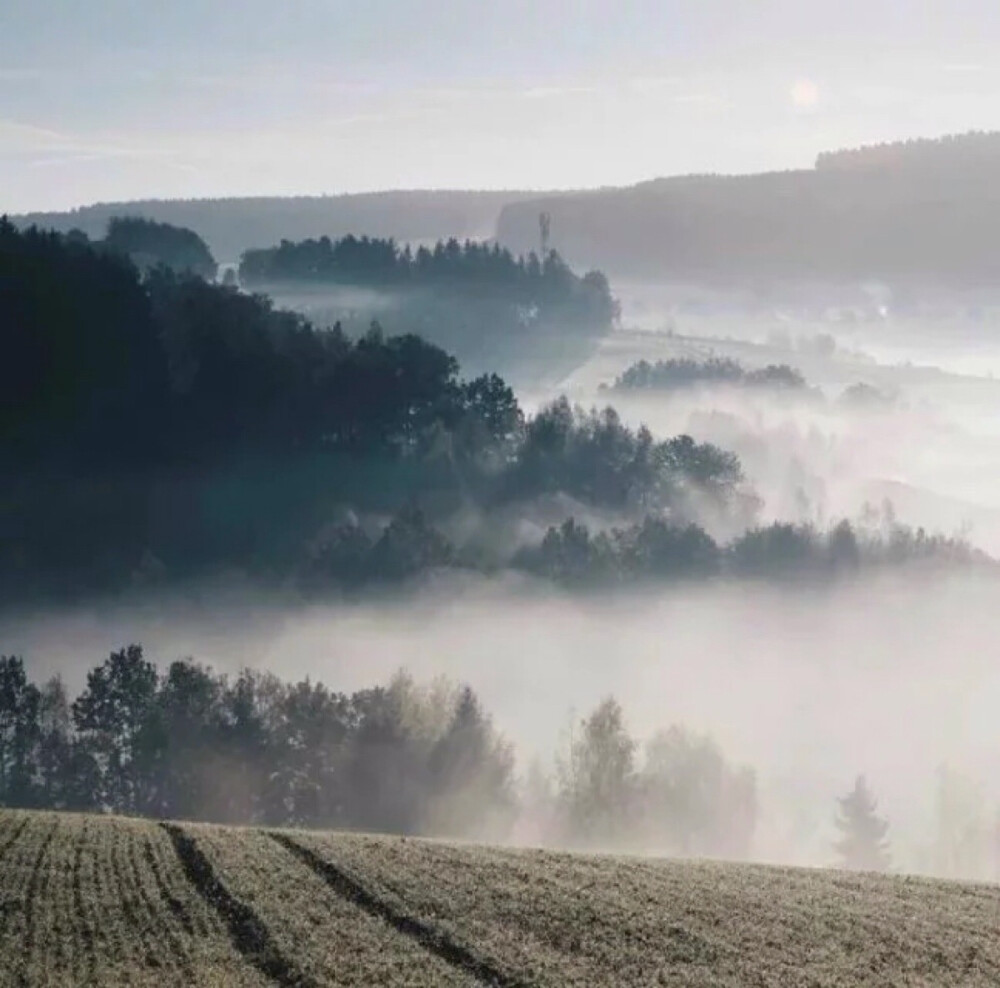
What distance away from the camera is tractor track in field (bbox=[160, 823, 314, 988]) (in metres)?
40.8

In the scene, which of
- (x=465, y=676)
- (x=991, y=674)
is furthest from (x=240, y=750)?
(x=991, y=674)

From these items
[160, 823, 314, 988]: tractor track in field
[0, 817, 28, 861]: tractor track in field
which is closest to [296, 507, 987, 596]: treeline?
[0, 817, 28, 861]: tractor track in field

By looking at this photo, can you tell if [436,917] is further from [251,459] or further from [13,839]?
[251,459]

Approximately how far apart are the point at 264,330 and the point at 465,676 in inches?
1877

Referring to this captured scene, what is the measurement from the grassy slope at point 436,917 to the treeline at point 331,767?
4862cm

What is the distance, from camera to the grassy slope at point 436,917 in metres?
41.7

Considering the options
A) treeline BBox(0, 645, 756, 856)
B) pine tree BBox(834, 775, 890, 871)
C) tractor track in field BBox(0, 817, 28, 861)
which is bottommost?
pine tree BBox(834, 775, 890, 871)

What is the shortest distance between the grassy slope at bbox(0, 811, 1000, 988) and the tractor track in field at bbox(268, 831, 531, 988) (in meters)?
0.07

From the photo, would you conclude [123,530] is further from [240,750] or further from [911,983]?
[911,983]

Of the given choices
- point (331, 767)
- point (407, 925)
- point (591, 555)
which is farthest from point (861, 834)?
point (407, 925)

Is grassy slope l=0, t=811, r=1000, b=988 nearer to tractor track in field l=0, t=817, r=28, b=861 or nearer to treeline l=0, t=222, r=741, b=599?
tractor track in field l=0, t=817, r=28, b=861

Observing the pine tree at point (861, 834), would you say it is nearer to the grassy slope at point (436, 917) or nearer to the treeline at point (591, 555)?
the grassy slope at point (436, 917)

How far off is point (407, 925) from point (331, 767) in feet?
208

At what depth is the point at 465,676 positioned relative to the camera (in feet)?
532
